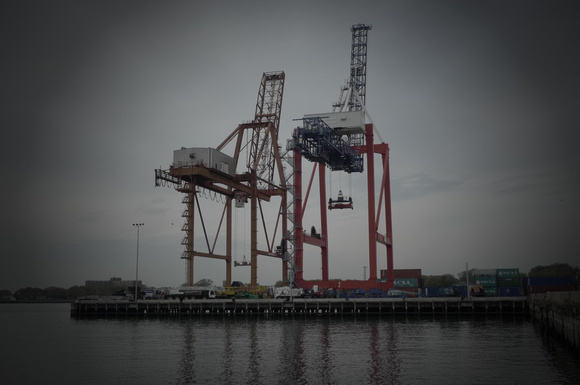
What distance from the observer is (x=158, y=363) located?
27.5 metres

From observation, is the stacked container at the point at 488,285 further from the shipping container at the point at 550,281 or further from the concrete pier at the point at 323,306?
the concrete pier at the point at 323,306

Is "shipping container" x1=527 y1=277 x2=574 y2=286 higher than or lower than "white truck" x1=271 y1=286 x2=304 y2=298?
higher

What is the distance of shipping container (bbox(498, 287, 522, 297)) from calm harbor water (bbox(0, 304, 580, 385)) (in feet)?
69.5

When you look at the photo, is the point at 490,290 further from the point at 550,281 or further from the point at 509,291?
the point at 550,281

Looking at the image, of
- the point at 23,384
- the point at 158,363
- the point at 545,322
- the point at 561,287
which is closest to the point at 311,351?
the point at 158,363

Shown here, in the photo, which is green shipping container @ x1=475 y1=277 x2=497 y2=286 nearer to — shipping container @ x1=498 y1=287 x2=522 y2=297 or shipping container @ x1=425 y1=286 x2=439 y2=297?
shipping container @ x1=498 y1=287 x2=522 y2=297

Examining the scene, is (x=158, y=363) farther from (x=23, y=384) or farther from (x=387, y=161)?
(x=387, y=161)

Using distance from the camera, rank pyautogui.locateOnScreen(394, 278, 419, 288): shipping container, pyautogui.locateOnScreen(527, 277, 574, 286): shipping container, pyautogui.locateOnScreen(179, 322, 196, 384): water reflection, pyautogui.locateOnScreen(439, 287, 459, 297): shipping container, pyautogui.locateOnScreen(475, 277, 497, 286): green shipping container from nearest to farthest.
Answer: pyautogui.locateOnScreen(179, 322, 196, 384): water reflection → pyautogui.locateOnScreen(527, 277, 574, 286): shipping container → pyautogui.locateOnScreen(439, 287, 459, 297): shipping container → pyautogui.locateOnScreen(475, 277, 497, 286): green shipping container → pyautogui.locateOnScreen(394, 278, 419, 288): shipping container

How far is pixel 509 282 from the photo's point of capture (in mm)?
68000

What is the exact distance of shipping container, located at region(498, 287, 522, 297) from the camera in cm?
6544

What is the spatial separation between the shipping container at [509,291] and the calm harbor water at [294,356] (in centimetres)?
2119


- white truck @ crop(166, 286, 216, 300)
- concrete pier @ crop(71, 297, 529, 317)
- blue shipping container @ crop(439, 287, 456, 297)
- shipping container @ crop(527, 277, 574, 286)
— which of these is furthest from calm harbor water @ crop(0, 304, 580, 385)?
shipping container @ crop(527, 277, 574, 286)

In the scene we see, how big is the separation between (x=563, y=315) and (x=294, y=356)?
1761 centimetres

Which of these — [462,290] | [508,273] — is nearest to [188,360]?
[462,290]
